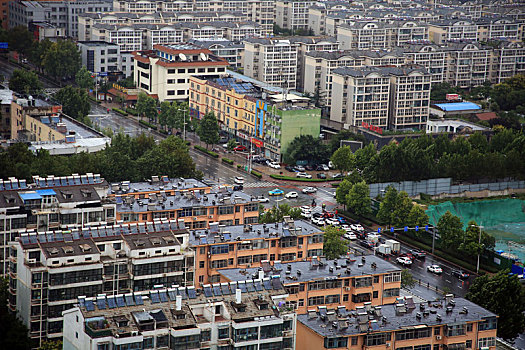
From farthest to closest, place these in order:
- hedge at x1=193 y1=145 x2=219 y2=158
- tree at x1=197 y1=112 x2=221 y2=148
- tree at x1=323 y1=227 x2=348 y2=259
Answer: tree at x1=197 y1=112 x2=221 y2=148 < hedge at x1=193 y1=145 x2=219 y2=158 < tree at x1=323 y1=227 x2=348 y2=259

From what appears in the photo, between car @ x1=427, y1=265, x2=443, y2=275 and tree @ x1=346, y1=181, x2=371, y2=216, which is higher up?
tree @ x1=346, y1=181, x2=371, y2=216

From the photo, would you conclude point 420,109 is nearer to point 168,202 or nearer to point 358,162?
point 358,162

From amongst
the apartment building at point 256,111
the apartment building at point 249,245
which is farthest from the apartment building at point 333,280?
the apartment building at point 256,111

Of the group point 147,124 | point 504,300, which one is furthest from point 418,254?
point 147,124

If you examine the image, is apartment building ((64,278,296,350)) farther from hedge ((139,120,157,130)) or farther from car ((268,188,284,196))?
hedge ((139,120,157,130))

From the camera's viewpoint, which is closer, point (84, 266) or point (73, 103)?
point (84, 266)

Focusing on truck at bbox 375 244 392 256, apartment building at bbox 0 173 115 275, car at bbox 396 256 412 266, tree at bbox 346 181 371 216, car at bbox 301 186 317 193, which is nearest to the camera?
apartment building at bbox 0 173 115 275

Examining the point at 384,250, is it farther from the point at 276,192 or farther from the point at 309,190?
the point at 309,190

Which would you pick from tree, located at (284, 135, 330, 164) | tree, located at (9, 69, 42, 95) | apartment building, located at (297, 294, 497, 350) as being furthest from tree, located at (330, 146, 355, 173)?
apartment building, located at (297, 294, 497, 350)
